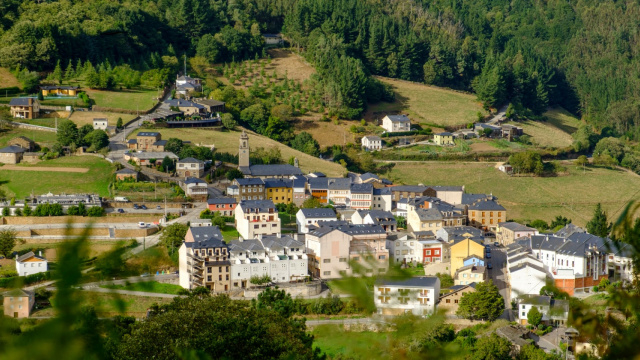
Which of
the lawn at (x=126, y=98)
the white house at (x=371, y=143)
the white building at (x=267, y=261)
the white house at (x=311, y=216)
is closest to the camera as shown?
the white building at (x=267, y=261)

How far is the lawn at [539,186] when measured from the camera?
1518 inches

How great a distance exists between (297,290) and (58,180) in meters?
13.3

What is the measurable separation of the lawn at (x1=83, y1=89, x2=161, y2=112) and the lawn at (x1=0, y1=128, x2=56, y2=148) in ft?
16.4

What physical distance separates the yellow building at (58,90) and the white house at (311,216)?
773 inches

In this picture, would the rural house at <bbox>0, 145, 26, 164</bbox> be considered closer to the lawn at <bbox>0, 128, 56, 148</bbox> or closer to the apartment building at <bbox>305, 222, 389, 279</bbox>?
the lawn at <bbox>0, 128, 56, 148</bbox>

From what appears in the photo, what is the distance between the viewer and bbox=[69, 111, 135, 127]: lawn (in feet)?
132

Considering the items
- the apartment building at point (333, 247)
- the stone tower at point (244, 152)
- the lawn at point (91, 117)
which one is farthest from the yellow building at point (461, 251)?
the lawn at point (91, 117)

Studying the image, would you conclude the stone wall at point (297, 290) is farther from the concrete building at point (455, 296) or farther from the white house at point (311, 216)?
the white house at point (311, 216)

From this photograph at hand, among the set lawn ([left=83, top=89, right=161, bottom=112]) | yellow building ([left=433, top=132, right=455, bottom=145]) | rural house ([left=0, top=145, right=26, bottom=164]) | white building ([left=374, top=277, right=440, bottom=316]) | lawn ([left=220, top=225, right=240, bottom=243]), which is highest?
white building ([left=374, top=277, right=440, bottom=316])

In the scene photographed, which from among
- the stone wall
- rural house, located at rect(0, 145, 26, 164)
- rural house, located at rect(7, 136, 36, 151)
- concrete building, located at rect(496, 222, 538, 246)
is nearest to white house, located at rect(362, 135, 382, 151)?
concrete building, located at rect(496, 222, 538, 246)

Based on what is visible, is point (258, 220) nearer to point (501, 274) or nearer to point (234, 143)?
point (501, 274)

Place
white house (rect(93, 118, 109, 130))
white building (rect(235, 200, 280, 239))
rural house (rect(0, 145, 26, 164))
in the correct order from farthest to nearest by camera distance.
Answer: white house (rect(93, 118, 109, 130)), rural house (rect(0, 145, 26, 164)), white building (rect(235, 200, 280, 239))

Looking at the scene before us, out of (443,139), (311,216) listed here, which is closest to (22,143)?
(311,216)

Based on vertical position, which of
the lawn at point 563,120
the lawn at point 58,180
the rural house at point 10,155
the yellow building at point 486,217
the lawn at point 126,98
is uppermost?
the lawn at point 126,98
